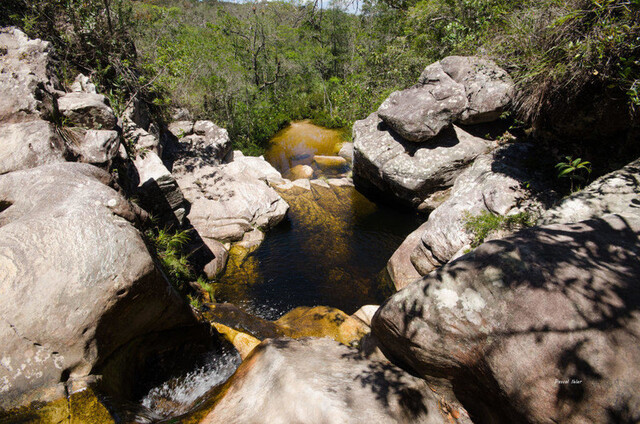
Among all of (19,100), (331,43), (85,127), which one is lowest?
(85,127)

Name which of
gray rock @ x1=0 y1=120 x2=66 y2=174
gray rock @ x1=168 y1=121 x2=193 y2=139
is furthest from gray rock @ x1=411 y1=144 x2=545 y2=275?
gray rock @ x1=168 y1=121 x2=193 y2=139

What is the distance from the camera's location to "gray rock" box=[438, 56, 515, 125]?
834 cm

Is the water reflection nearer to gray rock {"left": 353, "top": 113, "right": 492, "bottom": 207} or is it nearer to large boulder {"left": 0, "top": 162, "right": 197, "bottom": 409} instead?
gray rock {"left": 353, "top": 113, "right": 492, "bottom": 207}

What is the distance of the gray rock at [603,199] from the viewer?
400 cm

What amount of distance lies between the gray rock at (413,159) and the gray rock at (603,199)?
4.89 m

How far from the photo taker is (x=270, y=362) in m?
3.18

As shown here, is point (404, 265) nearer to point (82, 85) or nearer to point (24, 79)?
point (24, 79)

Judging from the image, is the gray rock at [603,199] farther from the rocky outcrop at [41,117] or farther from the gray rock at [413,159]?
the rocky outcrop at [41,117]

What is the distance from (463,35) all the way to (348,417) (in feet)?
41.2

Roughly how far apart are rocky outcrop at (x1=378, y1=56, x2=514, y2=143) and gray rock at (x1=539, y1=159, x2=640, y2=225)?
4.80m

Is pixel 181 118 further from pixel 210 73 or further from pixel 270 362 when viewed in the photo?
pixel 270 362

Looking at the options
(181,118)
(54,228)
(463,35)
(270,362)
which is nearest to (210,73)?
(181,118)

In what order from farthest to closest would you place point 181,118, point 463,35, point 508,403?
point 181,118
point 463,35
point 508,403

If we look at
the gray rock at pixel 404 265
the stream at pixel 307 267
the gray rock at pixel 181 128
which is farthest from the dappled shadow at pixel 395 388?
the gray rock at pixel 181 128
